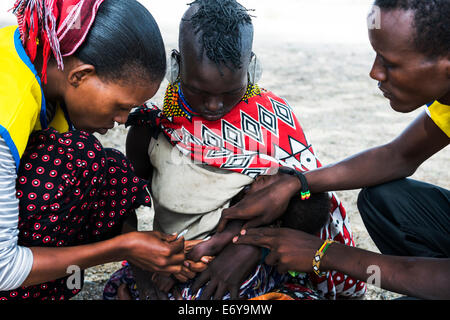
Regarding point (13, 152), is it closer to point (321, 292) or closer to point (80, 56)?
point (80, 56)

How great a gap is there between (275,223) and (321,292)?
38 centimetres

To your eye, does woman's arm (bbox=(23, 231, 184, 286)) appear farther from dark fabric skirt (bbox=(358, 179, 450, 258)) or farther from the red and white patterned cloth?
dark fabric skirt (bbox=(358, 179, 450, 258))

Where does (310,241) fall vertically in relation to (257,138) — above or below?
below

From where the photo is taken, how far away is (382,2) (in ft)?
4.98

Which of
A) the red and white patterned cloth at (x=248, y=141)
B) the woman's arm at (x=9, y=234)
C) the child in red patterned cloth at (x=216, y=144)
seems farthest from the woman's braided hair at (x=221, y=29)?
the woman's arm at (x=9, y=234)

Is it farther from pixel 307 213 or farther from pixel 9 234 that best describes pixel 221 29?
pixel 9 234

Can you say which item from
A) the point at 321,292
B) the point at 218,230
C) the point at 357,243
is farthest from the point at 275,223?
the point at 357,243

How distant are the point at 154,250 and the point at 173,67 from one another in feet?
2.57

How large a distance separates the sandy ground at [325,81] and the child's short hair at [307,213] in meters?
0.59

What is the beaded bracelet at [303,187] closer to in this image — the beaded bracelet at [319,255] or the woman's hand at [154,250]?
the beaded bracelet at [319,255]

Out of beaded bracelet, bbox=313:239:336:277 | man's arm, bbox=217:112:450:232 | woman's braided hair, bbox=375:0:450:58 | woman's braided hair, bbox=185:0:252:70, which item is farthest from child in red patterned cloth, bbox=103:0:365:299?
woman's braided hair, bbox=375:0:450:58

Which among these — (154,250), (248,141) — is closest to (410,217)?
(248,141)

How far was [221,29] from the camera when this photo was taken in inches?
73.2

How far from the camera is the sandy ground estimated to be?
3.52m
